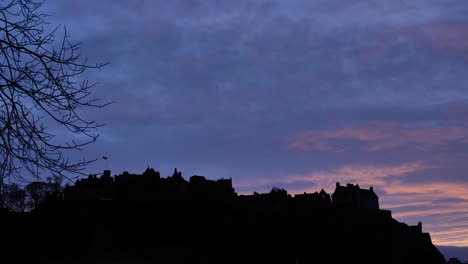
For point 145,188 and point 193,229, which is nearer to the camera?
point 193,229

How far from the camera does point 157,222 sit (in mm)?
47156

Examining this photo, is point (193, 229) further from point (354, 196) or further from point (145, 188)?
point (354, 196)

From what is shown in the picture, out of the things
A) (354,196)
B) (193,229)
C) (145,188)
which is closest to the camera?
(193,229)

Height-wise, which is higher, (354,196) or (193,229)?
(354,196)

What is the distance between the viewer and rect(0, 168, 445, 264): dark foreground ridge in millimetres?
41781

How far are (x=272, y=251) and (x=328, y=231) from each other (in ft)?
32.0

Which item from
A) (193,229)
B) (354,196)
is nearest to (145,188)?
(193,229)

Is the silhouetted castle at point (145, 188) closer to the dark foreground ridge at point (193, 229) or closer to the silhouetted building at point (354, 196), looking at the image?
the dark foreground ridge at point (193, 229)

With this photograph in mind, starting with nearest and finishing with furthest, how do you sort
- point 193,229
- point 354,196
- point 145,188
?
point 193,229 → point 145,188 → point 354,196

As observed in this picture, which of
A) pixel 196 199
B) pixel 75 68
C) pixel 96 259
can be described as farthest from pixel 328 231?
pixel 75 68

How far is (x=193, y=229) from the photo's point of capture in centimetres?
4781

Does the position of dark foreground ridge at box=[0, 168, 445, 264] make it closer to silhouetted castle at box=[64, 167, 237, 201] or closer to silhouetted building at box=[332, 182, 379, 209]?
silhouetted castle at box=[64, 167, 237, 201]

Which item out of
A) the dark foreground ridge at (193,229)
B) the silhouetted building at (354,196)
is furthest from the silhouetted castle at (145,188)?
the silhouetted building at (354,196)

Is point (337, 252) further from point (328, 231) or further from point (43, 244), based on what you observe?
point (43, 244)
